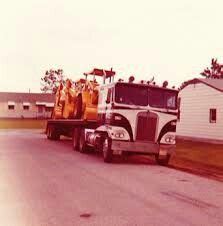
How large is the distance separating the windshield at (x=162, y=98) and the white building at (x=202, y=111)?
12.6 metres

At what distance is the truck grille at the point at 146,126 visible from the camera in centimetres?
1644

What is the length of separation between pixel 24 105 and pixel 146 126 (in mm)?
73176

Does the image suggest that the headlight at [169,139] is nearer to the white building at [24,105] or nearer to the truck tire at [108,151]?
the truck tire at [108,151]

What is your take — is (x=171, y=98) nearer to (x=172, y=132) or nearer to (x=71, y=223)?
(x=172, y=132)

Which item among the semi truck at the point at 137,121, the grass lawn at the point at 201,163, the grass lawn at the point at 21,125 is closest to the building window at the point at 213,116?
the grass lawn at the point at 201,163

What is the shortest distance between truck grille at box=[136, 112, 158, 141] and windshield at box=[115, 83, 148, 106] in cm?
46

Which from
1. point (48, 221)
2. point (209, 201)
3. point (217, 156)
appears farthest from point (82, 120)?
point (48, 221)

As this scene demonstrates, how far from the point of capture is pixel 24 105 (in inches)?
3450

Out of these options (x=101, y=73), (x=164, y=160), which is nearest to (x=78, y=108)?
(x=101, y=73)

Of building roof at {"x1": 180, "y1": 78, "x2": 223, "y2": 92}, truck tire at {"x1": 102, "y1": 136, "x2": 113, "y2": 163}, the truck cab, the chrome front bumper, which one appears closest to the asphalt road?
the chrome front bumper

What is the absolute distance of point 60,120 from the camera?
84.4 ft

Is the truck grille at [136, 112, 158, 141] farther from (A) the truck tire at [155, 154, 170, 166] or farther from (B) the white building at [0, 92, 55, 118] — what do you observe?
(B) the white building at [0, 92, 55, 118]

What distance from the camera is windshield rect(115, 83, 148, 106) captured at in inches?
652

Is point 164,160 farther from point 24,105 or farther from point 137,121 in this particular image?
point 24,105
